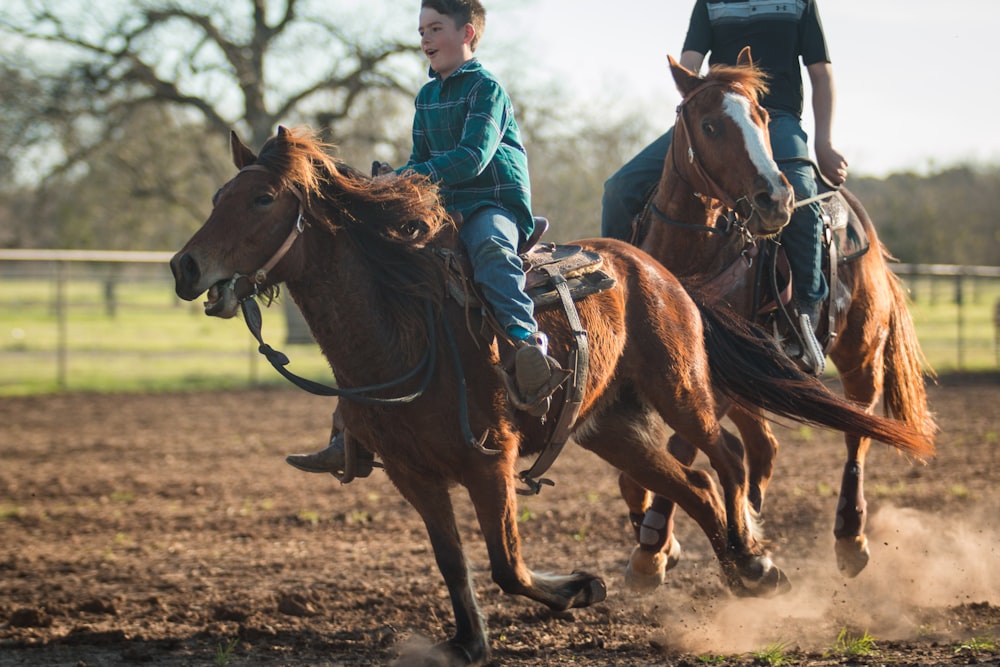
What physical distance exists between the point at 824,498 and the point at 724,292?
3.41m

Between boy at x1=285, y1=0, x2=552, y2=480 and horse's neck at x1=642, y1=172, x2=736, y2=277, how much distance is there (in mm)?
1322

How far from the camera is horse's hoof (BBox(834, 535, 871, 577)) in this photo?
5.55 metres

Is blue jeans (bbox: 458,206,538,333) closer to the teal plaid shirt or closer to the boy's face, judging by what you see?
the teal plaid shirt

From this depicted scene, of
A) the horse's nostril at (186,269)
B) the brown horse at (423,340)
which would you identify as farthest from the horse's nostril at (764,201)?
the horse's nostril at (186,269)

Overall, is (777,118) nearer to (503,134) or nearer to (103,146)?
(503,134)

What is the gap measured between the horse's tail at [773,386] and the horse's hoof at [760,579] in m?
0.74

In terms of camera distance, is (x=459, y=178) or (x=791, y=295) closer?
(x=459, y=178)

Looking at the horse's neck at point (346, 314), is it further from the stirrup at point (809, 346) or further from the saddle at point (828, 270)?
the stirrup at point (809, 346)

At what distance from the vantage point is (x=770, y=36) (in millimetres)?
5543

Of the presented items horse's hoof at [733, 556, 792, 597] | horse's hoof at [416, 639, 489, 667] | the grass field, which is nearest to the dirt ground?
horse's hoof at [416, 639, 489, 667]

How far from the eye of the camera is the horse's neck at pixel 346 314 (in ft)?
11.8

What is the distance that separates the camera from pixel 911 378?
6.34 meters

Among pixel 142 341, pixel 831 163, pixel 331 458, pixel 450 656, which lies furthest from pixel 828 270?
pixel 142 341

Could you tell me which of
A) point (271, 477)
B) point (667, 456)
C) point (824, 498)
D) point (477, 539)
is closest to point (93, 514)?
point (271, 477)
